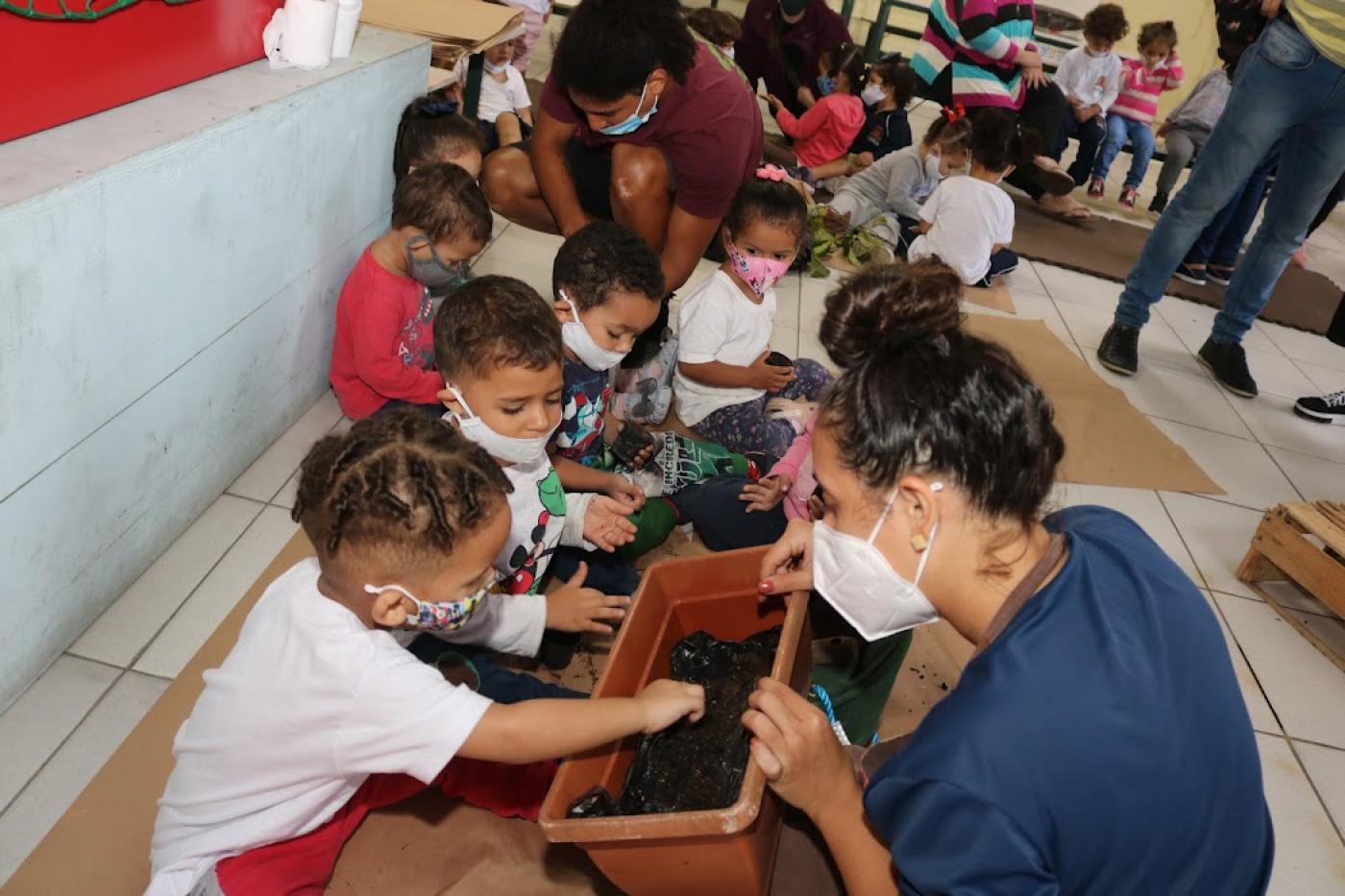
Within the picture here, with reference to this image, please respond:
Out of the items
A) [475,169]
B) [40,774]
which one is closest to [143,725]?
[40,774]

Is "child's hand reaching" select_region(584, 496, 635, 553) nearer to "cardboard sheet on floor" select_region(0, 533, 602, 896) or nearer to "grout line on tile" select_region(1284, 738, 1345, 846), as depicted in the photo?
"cardboard sheet on floor" select_region(0, 533, 602, 896)

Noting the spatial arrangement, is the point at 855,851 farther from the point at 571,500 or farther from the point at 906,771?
the point at 571,500

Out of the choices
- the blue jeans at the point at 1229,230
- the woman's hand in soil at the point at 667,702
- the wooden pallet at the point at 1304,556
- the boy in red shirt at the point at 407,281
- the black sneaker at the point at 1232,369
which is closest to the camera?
the woman's hand in soil at the point at 667,702

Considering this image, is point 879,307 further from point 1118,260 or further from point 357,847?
point 1118,260

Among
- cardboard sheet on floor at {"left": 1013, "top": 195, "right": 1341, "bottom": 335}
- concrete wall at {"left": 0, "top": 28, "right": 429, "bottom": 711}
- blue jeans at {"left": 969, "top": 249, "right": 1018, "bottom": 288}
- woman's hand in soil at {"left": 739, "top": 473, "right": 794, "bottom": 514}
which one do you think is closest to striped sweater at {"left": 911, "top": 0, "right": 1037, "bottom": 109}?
cardboard sheet on floor at {"left": 1013, "top": 195, "right": 1341, "bottom": 335}

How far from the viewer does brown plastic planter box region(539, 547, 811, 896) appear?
4.15 feet

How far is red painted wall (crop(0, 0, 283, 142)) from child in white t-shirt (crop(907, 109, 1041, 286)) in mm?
2947

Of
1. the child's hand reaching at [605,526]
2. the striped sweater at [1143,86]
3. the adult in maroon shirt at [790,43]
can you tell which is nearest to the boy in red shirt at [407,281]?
the child's hand reaching at [605,526]

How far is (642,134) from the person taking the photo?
269cm

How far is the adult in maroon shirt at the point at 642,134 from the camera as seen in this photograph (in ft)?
7.89

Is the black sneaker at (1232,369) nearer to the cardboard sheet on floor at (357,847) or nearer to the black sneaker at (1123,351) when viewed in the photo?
the black sneaker at (1123,351)

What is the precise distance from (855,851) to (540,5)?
16.3 feet

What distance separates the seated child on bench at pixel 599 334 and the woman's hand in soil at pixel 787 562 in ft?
1.59

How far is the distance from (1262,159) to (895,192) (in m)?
1.72
